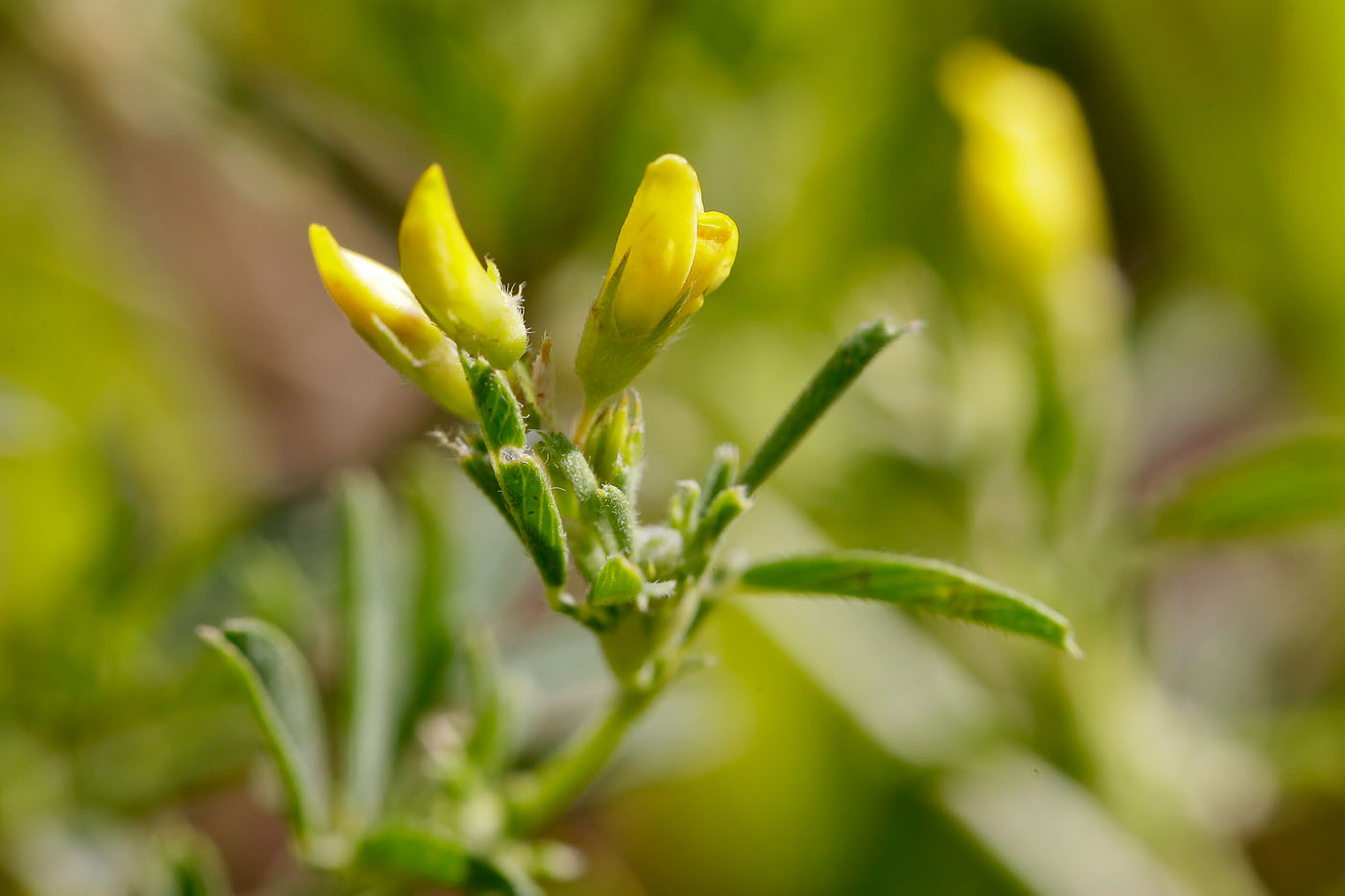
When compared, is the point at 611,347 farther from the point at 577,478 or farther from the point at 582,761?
the point at 582,761

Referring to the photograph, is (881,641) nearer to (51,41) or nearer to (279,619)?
(279,619)

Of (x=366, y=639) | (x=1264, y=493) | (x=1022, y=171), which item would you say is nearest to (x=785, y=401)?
(x=1022, y=171)

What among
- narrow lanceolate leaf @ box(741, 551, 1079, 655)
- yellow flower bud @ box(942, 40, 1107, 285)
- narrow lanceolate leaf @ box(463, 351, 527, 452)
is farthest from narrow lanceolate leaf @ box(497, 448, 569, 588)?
yellow flower bud @ box(942, 40, 1107, 285)

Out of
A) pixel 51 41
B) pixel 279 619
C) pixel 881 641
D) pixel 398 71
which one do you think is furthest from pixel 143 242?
pixel 881 641

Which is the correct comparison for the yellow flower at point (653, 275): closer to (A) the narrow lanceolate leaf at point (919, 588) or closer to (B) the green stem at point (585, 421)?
(B) the green stem at point (585, 421)

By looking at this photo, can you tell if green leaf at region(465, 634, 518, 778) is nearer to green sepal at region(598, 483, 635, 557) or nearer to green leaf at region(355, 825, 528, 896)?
green leaf at region(355, 825, 528, 896)

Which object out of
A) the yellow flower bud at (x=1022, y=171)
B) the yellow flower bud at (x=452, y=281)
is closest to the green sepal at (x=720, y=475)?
the yellow flower bud at (x=452, y=281)

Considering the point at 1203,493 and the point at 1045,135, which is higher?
the point at 1045,135
